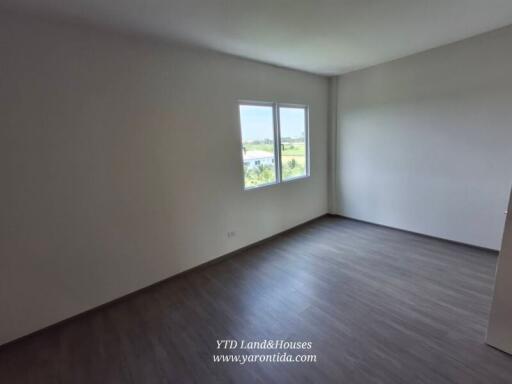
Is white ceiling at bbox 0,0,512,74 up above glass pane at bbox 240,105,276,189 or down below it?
above

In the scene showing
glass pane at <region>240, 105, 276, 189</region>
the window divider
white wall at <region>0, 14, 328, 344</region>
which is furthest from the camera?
the window divider

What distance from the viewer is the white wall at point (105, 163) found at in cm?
196

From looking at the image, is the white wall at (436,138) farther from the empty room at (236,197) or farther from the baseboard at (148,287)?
the baseboard at (148,287)

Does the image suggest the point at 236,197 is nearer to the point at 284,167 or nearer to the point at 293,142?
the point at 284,167

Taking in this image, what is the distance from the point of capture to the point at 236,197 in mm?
3393

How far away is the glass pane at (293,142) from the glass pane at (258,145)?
242 mm

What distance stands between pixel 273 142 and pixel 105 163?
7.60 feet

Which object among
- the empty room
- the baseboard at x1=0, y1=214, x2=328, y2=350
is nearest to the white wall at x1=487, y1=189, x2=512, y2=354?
the empty room

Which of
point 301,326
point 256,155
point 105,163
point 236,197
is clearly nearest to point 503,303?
point 301,326

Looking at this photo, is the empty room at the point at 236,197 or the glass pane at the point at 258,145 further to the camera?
the glass pane at the point at 258,145

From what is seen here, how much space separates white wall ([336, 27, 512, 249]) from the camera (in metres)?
2.91

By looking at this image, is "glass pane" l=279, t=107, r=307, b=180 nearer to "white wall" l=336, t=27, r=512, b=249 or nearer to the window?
the window

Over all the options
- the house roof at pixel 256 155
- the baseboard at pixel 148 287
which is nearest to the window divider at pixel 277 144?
the house roof at pixel 256 155

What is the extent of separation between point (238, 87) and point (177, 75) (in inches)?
32.4
